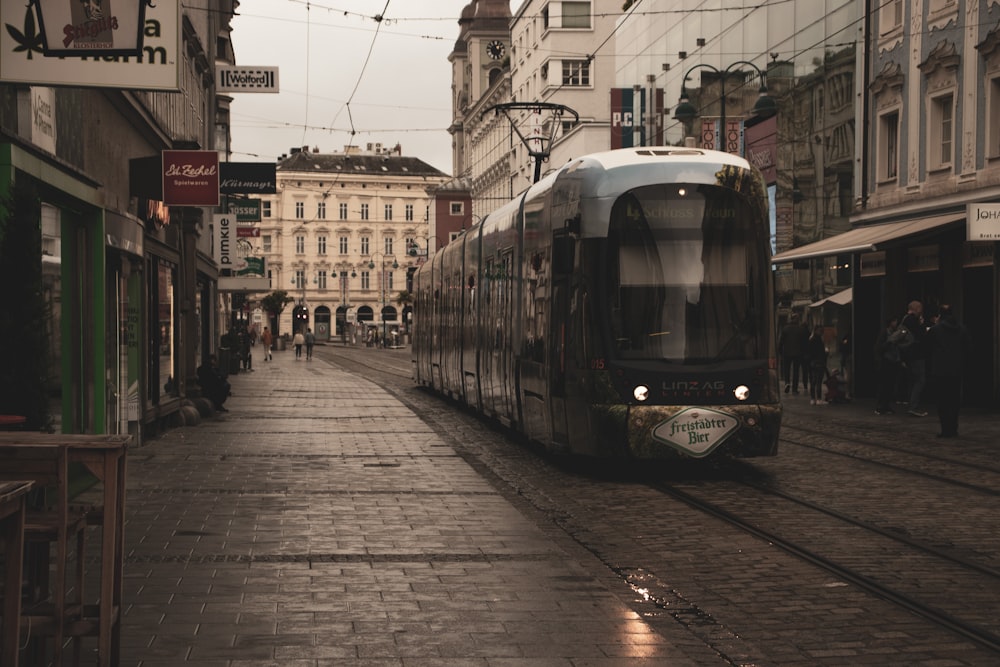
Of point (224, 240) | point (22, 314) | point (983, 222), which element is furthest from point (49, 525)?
point (224, 240)

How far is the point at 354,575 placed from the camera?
331 inches

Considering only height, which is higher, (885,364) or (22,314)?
(22,314)

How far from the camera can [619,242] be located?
45.2ft

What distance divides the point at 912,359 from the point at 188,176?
37.8 feet

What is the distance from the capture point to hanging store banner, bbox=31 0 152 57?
9.88m

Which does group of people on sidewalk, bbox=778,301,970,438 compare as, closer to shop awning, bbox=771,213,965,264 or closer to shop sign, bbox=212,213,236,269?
shop awning, bbox=771,213,965,264

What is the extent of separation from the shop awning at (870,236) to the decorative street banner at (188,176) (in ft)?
35.5

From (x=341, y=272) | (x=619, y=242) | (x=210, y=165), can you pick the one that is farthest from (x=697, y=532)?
(x=341, y=272)

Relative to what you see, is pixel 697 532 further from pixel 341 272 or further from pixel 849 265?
pixel 341 272

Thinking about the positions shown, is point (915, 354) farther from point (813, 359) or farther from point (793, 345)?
point (793, 345)

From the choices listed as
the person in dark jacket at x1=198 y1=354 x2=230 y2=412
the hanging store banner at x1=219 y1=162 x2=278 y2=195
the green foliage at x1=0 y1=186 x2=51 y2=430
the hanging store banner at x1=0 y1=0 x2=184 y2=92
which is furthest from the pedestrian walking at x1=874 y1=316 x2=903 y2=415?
the green foliage at x1=0 y1=186 x2=51 y2=430

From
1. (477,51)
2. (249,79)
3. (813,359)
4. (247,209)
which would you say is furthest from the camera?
(477,51)

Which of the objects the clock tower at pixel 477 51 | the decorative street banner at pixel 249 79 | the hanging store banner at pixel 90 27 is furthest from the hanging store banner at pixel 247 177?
the clock tower at pixel 477 51

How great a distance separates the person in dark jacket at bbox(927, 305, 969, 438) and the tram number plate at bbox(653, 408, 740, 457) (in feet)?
19.9
